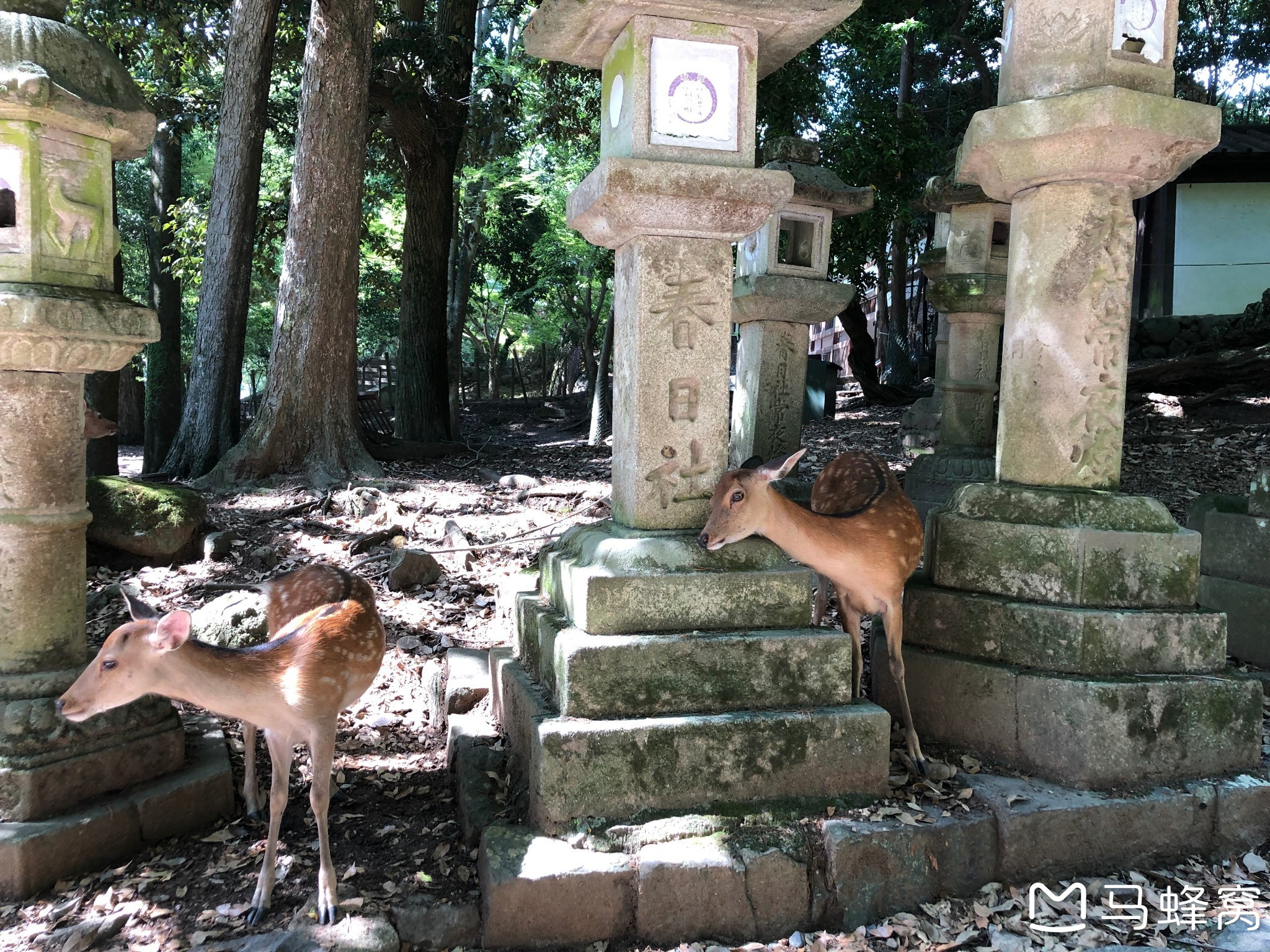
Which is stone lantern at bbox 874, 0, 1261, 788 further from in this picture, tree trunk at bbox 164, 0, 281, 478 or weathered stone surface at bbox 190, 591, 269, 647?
tree trunk at bbox 164, 0, 281, 478

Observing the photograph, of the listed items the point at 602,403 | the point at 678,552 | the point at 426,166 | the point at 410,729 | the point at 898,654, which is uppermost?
the point at 426,166

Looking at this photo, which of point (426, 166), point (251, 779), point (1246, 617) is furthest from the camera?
point (426, 166)

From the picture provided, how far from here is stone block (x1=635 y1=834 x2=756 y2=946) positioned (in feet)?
9.84

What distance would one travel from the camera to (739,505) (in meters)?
3.47

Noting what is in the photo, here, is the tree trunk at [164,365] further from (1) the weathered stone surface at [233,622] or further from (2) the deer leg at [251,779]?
(2) the deer leg at [251,779]

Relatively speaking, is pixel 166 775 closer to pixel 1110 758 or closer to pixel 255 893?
pixel 255 893

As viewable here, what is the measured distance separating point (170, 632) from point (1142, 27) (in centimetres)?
446

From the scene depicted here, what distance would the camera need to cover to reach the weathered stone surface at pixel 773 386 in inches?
291

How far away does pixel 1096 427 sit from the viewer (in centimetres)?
388

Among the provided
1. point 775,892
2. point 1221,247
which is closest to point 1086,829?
point 775,892

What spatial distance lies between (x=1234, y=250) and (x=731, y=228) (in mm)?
16990

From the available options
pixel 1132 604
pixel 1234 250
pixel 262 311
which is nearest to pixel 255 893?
pixel 1132 604

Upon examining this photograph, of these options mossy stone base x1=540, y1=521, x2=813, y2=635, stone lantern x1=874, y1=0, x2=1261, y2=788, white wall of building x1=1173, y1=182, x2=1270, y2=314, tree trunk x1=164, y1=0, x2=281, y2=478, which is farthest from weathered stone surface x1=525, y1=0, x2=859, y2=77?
white wall of building x1=1173, y1=182, x2=1270, y2=314

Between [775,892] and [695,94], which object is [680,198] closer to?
[695,94]
